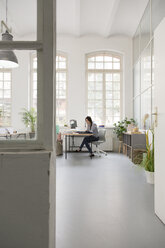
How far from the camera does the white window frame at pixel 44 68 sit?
0.84 metres

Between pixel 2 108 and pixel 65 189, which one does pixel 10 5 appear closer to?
pixel 2 108

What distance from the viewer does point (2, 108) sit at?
42.5 inches

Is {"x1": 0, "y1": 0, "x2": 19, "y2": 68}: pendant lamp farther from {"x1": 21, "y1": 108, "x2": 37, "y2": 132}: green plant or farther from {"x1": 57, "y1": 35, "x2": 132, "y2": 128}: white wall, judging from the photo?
{"x1": 57, "y1": 35, "x2": 132, "y2": 128}: white wall

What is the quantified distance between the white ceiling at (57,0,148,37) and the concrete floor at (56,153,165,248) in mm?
4753

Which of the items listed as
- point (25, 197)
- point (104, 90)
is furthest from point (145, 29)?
point (25, 197)

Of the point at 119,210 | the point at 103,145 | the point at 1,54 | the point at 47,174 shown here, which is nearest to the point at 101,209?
the point at 119,210

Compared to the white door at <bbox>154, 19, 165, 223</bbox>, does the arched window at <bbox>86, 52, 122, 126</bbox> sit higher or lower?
higher

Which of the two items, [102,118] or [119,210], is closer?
[119,210]

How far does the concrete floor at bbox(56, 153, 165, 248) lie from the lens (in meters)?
1.55

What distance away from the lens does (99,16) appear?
20.2ft

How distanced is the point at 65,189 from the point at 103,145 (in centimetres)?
441

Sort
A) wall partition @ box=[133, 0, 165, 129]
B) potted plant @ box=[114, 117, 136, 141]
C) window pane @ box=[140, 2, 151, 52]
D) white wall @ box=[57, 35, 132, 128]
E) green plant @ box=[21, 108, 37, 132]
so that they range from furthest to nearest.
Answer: white wall @ box=[57, 35, 132, 128] → potted plant @ box=[114, 117, 136, 141] → window pane @ box=[140, 2, 151, 52] → wall partition @ box=[133, 0, 165, 129] → green plant @ box=[21, 108, 37, 132]

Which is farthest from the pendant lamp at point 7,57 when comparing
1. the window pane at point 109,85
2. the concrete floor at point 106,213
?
the window pane at point 109,85

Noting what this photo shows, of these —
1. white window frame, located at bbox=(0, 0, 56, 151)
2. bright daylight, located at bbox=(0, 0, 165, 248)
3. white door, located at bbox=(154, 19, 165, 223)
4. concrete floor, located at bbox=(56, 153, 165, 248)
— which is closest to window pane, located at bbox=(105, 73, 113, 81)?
bright daylight, located at bbox=(0, 0, 165, 248)
